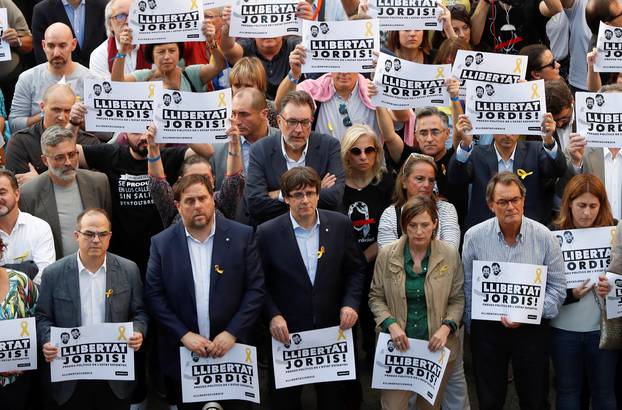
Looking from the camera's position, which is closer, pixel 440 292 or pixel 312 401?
pixel 440 292

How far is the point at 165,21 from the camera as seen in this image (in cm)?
1042

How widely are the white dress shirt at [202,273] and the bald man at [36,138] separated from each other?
7.38ft

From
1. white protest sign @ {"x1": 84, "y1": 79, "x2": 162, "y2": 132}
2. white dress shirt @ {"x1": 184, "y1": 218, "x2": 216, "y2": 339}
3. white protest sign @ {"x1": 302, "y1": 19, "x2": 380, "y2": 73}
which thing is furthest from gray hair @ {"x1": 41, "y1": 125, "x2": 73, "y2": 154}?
white protest sign @ {"x1": 302, "y1": 19, "x2": 380, "y2": 73}

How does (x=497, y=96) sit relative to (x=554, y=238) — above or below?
above

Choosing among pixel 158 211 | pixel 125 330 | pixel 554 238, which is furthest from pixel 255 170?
pixel 554 238

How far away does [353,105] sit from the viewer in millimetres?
10562

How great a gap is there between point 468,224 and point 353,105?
5.63 ft

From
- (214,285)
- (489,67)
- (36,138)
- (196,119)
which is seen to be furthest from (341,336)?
(36,138)

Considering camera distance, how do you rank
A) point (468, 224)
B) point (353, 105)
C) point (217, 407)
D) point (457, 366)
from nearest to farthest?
1. point (217, 407)
2. point (457, 366)
3. point (468, 224)
4. point (353, 105)

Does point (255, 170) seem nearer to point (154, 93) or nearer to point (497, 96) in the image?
point (154, 93)

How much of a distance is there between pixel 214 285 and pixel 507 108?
9.66 feet

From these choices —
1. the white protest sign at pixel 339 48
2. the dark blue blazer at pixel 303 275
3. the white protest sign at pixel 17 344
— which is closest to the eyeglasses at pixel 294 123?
the dark blue blazer at pixel 303 275

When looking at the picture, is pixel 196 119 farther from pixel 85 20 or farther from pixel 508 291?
pixel 85 20

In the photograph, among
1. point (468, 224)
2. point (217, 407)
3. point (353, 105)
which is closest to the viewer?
point (217, 407)
